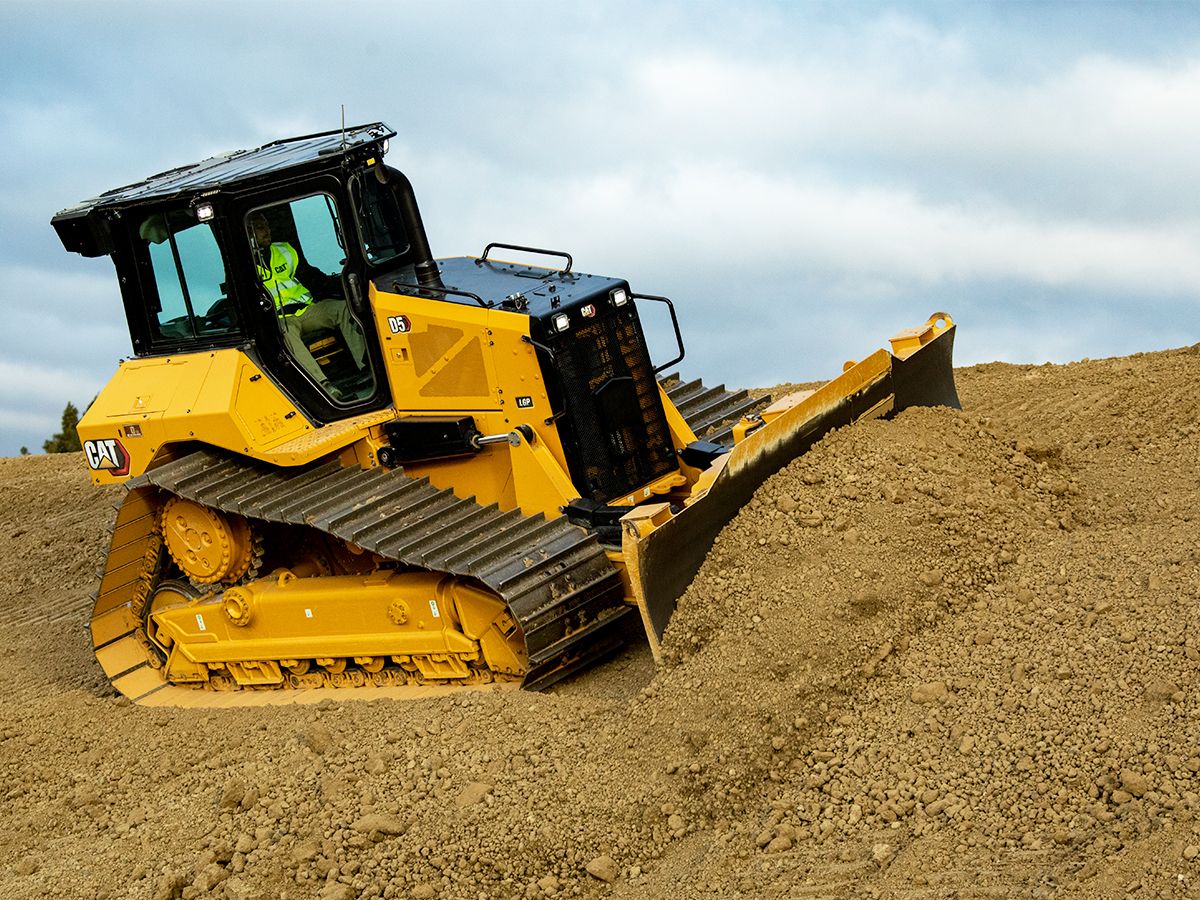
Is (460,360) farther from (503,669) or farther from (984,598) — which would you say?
(984,598)

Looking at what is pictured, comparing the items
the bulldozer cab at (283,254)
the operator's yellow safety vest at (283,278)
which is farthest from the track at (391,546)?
the operator's yellow safety vest at (283,278)

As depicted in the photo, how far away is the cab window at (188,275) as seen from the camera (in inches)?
342

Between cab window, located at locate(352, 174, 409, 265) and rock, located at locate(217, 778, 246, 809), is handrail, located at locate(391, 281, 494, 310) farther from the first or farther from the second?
rock, located at locate(217, 778, 246, 809)

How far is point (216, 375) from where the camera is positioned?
342 inches

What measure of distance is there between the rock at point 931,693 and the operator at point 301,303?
398 centimetres

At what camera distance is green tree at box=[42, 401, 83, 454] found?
25.3m

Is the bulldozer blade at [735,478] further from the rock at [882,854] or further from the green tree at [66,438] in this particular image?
the green tree at [66,438]

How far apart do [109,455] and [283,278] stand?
162 cm

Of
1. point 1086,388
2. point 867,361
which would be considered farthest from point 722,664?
point 1086,388

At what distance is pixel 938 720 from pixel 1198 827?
1.31m

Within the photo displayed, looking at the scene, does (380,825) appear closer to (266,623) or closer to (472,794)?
(472,794)

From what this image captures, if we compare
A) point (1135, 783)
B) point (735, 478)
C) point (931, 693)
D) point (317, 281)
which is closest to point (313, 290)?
point (317, 281)

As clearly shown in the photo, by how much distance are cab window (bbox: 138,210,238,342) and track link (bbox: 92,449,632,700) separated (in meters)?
0.80

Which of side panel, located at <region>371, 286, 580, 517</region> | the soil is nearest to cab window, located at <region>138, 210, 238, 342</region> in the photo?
side panel, located at <region>371, 286, 580, 517</region>
